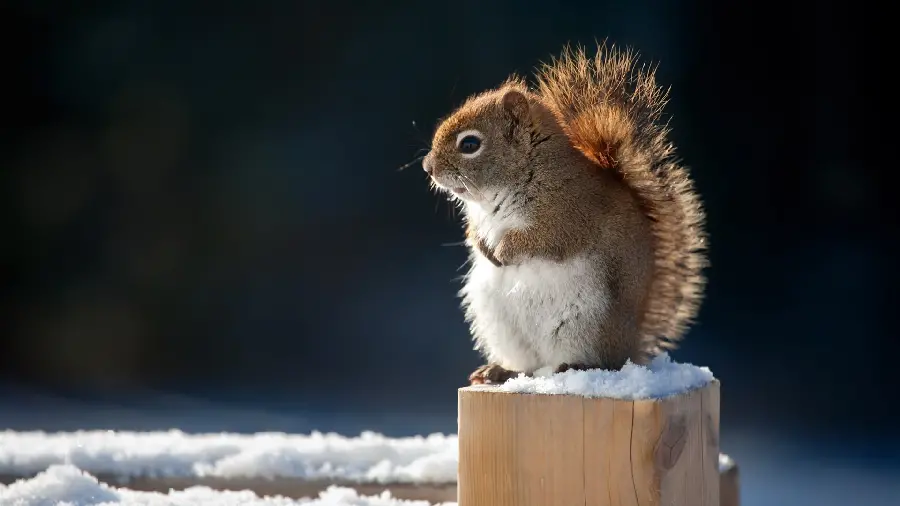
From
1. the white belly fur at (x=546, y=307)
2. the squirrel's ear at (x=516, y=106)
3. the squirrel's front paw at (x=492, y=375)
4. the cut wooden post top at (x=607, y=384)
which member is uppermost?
the squirrel's ear at (x=516, y=106)

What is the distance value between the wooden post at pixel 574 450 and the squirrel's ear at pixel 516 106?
57cm

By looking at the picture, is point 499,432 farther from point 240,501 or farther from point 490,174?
point 240,501

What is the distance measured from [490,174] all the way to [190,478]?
1.28 meters

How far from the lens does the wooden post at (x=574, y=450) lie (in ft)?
5.73

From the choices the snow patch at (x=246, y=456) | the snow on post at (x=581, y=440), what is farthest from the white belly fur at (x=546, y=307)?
the snow patch at (x=246, y=456)

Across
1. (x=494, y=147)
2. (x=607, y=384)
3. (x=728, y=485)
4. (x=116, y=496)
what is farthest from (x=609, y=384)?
(x=116, y=496)

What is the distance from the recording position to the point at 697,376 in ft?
6.72

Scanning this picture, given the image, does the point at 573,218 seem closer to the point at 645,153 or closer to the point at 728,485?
the point at 645,153

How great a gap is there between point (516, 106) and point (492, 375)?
1.89 ft

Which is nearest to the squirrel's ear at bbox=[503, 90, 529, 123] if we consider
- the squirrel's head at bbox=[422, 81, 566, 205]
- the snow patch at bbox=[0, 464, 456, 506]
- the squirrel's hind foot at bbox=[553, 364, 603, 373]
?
the squirrel's head at bbox=[422, 81, 566, 205]

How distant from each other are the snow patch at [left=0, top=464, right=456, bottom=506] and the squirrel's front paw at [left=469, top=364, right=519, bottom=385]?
0.43 meters

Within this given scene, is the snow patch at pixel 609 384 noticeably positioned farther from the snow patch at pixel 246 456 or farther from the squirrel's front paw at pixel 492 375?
the snow patch at pixel 246 456

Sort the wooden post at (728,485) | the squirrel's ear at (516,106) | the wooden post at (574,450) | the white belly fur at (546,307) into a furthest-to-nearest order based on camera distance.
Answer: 1. the wooden post at (728,485)
2. the squirrel's ear at (516,106)
3. the white belly fur at (546,307)
4. the wooden post at (574,450)

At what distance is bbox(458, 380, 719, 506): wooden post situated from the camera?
1746 millimetres
